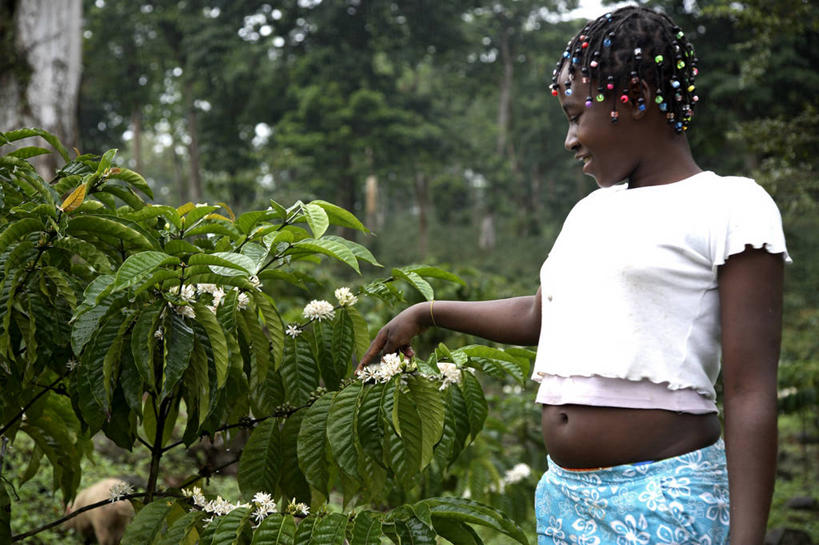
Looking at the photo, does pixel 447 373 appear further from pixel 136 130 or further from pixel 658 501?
pixel 136 130

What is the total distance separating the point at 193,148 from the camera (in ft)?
77.4

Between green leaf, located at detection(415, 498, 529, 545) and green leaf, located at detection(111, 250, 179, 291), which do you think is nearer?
green leaf, located at detection(111, 250, 179, 291)

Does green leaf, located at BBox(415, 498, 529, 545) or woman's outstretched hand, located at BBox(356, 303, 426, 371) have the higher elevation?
woman's outstretched hand, located at BBox(356, 303, 426, 371)

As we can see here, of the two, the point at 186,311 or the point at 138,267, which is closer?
the point at 138,267

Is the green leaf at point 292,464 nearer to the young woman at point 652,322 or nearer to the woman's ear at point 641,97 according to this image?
the young woman at point 652,322

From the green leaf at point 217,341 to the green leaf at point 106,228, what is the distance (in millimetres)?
193

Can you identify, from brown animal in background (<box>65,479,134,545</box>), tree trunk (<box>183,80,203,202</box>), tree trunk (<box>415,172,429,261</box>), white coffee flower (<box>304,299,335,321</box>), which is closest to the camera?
white coffee flower (<box>304,299,335,321</box>)

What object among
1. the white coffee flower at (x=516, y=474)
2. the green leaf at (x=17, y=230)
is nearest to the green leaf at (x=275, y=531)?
the green leaf at (x=17, y=230)

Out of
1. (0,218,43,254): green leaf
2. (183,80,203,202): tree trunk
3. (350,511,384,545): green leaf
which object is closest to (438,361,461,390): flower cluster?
(350,511,384,545): green leaf

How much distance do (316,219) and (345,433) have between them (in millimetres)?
398

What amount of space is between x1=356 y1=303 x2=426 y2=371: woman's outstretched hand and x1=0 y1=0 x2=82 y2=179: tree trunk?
382 centimetres

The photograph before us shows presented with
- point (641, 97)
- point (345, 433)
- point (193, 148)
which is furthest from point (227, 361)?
point (193, 148)

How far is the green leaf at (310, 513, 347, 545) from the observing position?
125 cm

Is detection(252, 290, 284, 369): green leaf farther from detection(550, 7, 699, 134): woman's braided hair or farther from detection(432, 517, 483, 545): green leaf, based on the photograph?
detection(550, 7, 699, 134): woman's braided hair
